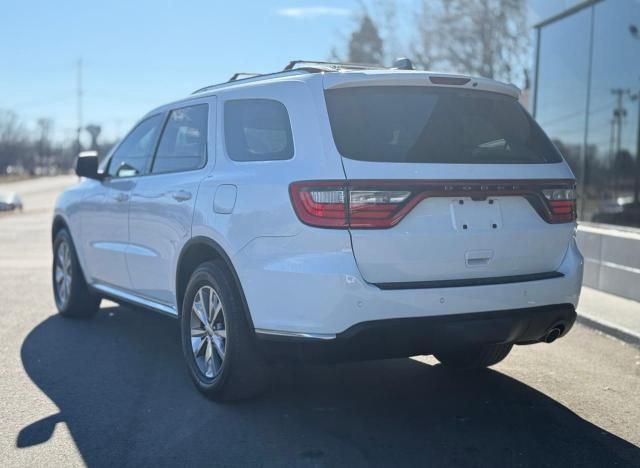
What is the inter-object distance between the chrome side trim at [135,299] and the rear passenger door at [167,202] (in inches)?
1.7

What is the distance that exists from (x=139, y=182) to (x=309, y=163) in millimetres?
2279

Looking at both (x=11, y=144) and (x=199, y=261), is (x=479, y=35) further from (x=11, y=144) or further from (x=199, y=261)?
(x=11, y=144)

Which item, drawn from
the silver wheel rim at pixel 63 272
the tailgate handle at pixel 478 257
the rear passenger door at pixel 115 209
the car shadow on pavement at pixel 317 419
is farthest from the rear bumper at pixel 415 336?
the silver wheel rim at pixel 63 272

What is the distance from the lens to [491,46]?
76.4 feet

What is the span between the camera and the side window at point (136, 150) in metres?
5.96

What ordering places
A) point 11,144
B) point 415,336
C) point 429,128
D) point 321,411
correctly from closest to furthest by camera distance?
point 415,336 → point 429,128 → point 321,411 → point 11,144

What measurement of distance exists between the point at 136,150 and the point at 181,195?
55.8 inches

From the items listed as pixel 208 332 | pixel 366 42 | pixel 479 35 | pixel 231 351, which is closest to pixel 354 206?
pixel 231 351

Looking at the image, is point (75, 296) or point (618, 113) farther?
point (618, 113)

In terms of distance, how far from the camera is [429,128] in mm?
4195

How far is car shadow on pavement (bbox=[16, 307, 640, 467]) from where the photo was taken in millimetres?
3893

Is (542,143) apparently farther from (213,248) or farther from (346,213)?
(213,248)

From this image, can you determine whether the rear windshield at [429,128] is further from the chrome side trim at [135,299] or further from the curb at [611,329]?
the curb at [611,329]

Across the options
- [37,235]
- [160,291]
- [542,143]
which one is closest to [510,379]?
[542,143]
